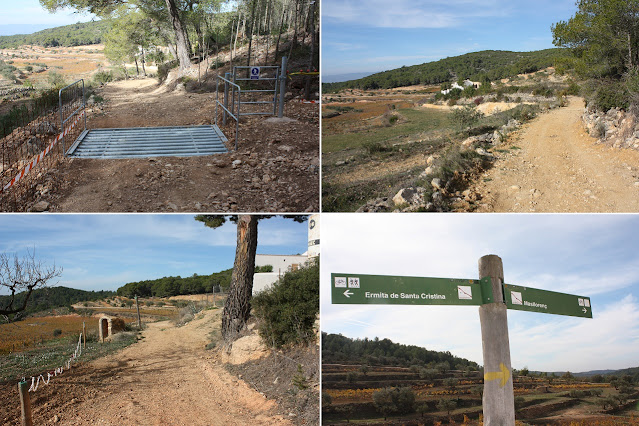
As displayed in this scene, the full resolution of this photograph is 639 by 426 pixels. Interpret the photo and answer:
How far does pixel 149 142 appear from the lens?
22.5 feet

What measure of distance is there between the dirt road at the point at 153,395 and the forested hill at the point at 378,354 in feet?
8.70

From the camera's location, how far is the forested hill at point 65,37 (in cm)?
1370

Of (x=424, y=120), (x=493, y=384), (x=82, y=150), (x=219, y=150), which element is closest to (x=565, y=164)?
(x=424, y=120)

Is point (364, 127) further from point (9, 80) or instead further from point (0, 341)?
point (9, 80)

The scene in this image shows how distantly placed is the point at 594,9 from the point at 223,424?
34.5 feet

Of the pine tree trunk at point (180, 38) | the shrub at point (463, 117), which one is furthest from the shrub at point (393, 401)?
the pine tree trunk at point (180, 38)

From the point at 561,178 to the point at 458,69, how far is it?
13.1 feet

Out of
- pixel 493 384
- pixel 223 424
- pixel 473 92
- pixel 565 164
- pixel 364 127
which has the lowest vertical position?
pixel 223 424

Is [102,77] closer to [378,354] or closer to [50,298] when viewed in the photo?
[50,298]

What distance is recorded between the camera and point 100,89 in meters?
14.4

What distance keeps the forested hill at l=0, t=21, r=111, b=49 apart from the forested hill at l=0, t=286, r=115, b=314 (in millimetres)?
7904

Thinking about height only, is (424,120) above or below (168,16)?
below

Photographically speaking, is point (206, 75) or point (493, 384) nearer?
point (493, 384)

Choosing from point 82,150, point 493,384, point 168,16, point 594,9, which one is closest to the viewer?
point 493,384
